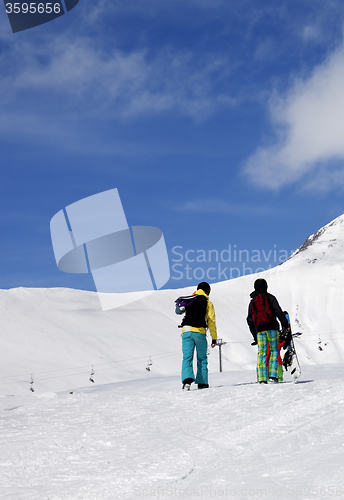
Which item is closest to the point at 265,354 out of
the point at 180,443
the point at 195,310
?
the point at 195,310

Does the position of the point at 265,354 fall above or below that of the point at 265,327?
below

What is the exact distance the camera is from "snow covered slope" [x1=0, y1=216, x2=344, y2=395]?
139 feet

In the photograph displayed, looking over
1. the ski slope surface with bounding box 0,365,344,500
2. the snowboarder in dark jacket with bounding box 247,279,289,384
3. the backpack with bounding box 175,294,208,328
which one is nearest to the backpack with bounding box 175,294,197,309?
the backpack with bounding box 175,294,208,328

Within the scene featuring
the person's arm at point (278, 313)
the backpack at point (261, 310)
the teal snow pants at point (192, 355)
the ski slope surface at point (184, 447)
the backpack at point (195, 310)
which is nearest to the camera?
the ski slope surface at point (184, 447)

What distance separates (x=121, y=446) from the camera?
5.10 metres

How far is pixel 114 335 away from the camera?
185 ft

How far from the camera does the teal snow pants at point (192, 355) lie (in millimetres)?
9008

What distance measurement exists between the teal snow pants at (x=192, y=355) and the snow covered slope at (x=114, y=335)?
94.2ft

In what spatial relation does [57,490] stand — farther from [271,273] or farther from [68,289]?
[271,273]

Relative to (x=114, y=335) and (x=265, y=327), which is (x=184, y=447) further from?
(x=114, y=335)

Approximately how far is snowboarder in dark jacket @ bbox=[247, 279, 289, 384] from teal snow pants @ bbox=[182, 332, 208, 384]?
951 mm

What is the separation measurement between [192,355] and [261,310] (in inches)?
57.2

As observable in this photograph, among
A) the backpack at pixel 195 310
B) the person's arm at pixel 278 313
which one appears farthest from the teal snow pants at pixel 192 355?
the person's arm at pixel 278 313

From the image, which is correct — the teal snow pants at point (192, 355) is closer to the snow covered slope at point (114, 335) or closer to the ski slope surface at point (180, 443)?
the ski slope surface at point (180, 443)
